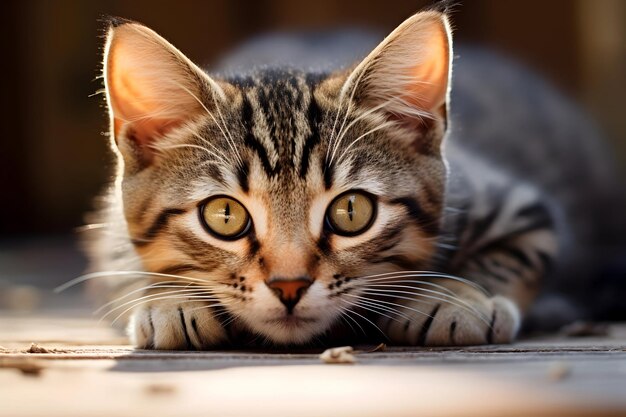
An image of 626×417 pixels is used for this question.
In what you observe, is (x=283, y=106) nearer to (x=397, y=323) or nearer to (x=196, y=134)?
(x=196, y=134)

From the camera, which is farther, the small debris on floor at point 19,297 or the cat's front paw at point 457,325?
the small debris on floor at point 19,297

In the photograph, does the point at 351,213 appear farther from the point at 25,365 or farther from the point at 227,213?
the point at 25,365

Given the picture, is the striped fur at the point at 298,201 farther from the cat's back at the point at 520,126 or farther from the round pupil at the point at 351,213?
the cat's back at the point at 520,126

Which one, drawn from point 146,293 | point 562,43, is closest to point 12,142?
point 562,43

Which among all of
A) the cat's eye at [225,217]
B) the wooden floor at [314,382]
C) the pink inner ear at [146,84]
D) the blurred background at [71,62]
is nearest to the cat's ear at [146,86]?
the pink inner ear at [146,84]

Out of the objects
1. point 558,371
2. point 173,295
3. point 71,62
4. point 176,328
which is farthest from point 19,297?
point 71,62

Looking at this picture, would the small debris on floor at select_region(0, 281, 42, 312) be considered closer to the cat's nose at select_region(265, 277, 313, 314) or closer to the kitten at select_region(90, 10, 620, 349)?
the kitten at select_region(90, 10, 620, 349)
